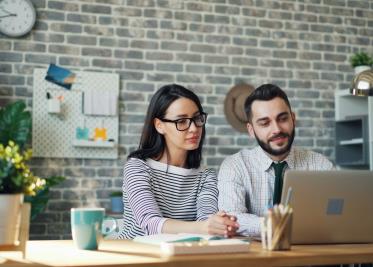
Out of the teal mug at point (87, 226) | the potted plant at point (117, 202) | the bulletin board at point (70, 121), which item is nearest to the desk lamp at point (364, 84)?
the teal mug at point (87, 226)

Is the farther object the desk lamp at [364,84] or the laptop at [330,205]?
the desk lamp at [364,84]

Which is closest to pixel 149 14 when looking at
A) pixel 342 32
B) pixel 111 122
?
pixel 111 122

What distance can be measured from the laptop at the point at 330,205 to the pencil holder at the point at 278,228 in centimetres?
10

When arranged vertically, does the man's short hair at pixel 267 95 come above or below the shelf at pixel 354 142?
above

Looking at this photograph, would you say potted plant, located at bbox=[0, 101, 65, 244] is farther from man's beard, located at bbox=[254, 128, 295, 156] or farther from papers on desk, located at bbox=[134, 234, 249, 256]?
man's beard, located at bbox=[254, 128, 295, 156]

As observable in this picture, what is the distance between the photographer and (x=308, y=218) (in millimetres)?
1831

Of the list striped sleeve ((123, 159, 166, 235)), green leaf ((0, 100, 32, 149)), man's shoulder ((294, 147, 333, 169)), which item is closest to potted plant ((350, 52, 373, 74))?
man's shoulder ((294, 147, 333, 169))

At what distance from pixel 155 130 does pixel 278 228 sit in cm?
94

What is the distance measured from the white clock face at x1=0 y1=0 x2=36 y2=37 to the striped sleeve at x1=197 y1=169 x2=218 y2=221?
2486 millimetres

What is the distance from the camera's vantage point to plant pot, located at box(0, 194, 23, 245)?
1.41 m

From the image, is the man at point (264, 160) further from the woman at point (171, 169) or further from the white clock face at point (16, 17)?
the white clock face at point (16, 17)

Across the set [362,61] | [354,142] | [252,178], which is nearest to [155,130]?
[252,178]

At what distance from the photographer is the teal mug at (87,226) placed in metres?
1.63

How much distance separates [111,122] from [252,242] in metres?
2.83
